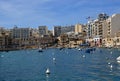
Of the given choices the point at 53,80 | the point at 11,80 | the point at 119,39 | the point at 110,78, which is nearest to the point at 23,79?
the point at 11,80

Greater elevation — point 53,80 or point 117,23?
point 117,23

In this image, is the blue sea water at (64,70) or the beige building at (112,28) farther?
the beige building at (112,28)

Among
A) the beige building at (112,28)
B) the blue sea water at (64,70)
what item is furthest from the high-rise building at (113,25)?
the blue sea water at (64,70)

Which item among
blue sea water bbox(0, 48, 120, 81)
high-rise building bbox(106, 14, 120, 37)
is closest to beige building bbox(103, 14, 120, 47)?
high-rise building bbox(106, 14, 120, 37)

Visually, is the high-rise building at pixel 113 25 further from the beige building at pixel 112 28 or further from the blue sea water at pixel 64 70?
the blue sea water at pixel 64 70

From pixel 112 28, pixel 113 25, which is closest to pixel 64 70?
pixel 113 25

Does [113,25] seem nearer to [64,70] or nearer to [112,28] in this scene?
[112,28]

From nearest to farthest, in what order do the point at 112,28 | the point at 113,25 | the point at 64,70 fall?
the point at 64,70, the point at 113,25, the point at 112,28

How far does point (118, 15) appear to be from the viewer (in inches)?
7387

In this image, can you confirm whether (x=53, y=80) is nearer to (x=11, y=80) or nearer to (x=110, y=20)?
(x=11, y=80)

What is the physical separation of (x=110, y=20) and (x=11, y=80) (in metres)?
147

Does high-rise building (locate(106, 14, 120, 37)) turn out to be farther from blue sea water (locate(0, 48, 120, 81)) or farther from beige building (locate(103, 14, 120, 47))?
blue sea water (locate(0, 48, 120, 81))

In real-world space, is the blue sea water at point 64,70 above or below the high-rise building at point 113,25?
below

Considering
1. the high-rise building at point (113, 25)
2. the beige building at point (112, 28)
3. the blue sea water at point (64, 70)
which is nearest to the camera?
the blue sea water at point (64, 70)
